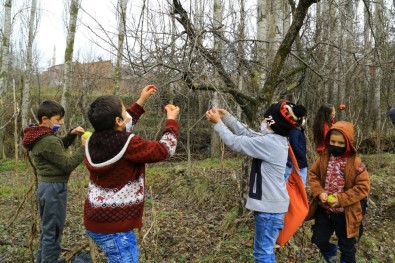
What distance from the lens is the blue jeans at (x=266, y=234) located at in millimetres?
2762

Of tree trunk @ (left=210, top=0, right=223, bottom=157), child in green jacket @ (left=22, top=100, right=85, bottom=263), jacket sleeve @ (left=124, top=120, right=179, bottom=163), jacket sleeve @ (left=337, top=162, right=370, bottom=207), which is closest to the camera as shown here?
jacket sleeve @ (left=124, top=120, right=179, bottom=163)

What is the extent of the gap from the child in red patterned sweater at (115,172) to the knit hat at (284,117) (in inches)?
35.5

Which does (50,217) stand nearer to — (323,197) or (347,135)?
(323,197)

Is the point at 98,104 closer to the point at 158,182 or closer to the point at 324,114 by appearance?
the point at 324,114

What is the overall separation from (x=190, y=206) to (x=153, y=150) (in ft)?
13.7

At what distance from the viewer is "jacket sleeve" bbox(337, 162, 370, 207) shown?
301 cm

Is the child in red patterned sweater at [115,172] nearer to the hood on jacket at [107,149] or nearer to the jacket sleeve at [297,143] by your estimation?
the hood on jacket at [107,149]

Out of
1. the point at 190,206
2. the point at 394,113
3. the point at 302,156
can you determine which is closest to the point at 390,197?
the point at 302,156

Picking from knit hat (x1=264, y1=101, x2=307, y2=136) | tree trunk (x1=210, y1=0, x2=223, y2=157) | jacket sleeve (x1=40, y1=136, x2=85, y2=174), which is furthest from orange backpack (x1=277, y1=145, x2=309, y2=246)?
jacket sleeve (x1=40, y1=136, x2=85, y2=174)

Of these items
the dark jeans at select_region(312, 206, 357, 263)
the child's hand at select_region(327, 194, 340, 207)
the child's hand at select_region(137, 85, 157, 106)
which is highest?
the child's hand at select_region(137, 85, 157, 106)

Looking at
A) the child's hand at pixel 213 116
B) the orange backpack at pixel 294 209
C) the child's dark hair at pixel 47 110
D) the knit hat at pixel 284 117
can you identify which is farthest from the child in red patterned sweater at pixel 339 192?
the child's dark hair at pixel 47 110

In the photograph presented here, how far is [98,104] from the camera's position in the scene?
224 cm

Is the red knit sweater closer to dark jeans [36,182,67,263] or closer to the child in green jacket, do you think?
the child in green jacket

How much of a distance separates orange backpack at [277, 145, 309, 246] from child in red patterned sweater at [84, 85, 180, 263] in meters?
1.30
